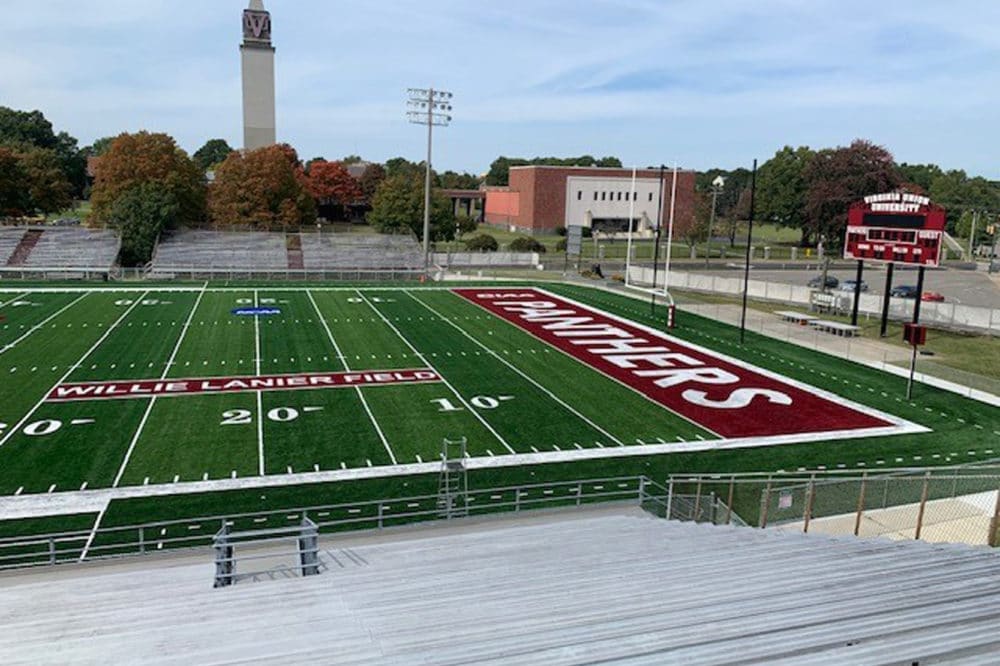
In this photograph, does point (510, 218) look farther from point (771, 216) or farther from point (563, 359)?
point (563, 359)

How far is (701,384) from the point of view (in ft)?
81.4

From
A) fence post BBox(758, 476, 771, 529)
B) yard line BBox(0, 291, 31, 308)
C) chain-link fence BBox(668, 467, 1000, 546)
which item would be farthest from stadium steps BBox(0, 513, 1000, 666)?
yard line BBox(0, 291, 31, 308)

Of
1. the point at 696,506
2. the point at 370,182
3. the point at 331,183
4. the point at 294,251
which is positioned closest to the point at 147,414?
the point at 696,506

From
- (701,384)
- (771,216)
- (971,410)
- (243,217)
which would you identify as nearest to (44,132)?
(243,217)

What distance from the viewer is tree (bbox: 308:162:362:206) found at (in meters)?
95.6

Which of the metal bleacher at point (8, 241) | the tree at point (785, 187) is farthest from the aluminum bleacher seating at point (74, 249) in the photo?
the tree at point (785, 187)

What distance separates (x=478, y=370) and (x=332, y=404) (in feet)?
19.0

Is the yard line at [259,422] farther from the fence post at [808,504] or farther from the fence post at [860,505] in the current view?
the fence post at [860,505]

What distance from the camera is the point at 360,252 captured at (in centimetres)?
5759

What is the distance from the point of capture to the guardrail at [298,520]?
12.7m

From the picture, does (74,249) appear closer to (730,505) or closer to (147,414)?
(147,414)

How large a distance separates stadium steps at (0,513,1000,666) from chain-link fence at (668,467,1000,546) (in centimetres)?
459

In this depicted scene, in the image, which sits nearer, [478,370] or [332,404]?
[332,404]

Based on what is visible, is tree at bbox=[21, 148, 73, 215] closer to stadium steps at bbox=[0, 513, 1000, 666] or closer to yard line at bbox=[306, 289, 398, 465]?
yard line at bbox=[306, 289, 398, 465]
